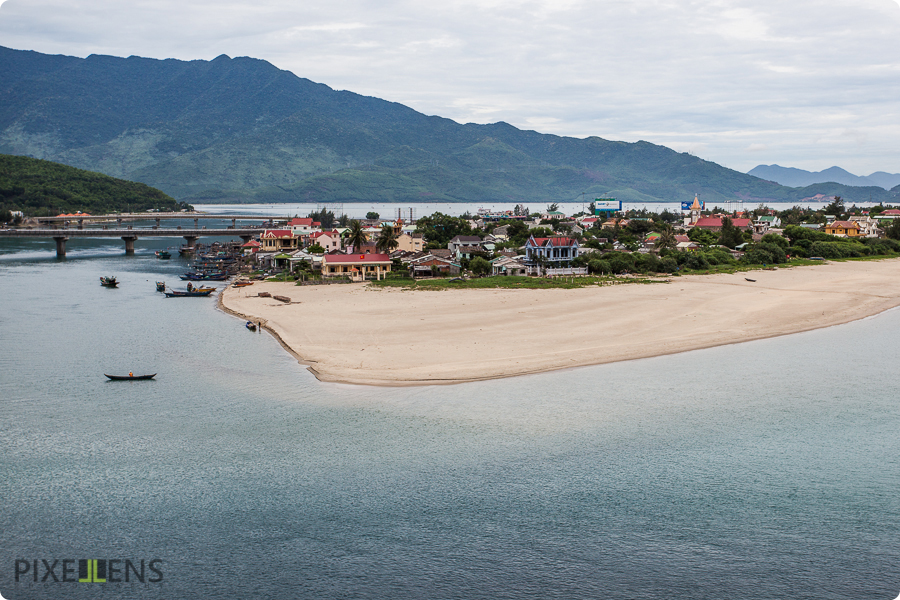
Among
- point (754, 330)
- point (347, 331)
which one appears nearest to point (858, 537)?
point (754, 330)

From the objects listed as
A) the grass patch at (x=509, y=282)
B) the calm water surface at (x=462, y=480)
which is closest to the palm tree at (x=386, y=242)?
the grass patch at (x=509, y=282)

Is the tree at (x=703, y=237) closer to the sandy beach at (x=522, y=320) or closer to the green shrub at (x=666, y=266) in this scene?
the green shrub at (x=666, y=266)

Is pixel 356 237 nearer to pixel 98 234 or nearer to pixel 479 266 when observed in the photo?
pixel 479 266

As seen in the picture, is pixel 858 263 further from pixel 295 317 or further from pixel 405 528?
pixel 405 528

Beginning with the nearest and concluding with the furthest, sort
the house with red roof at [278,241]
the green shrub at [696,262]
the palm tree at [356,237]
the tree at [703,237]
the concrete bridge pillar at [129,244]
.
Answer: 1. the green shrub at [696,262]
2. the palm tree at [356,237]
3. the tree at [703,237]
4. the house with red roof at [278,241]
5. the concrete bridge pillar at [129,244]

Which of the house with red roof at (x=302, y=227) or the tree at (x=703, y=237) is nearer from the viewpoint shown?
the tree at (x=703, y=237)

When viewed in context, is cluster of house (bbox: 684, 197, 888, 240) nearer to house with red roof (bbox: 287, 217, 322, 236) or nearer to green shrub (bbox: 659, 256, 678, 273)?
green shrub (bbox: 659, 256, 678, 273)
